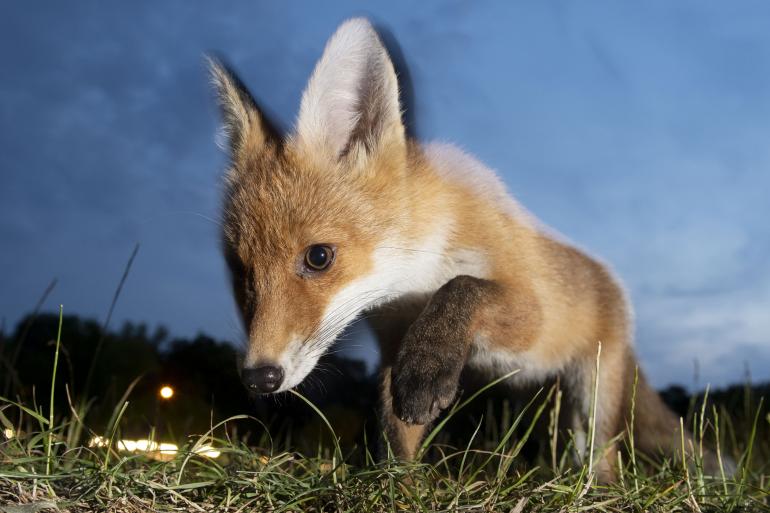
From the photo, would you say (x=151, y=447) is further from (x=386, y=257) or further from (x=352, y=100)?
(x=352, y=100)

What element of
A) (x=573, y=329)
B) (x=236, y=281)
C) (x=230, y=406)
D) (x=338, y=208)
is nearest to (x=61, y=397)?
(x=230, y=406)

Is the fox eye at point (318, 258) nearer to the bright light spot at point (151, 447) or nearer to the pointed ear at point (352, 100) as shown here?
the pointed ear at point (352, 100)

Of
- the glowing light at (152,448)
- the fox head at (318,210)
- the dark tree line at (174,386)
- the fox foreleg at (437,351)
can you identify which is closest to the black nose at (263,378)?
the fox head at (318,210)

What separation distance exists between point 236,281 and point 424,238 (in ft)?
2.77

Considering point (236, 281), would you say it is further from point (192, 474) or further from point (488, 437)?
point (488, 437)

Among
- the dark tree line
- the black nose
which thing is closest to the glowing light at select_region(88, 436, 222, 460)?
the black nose

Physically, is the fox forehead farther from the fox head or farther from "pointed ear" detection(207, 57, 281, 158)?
"pointed ear" detection(207, 57, 281, 158)

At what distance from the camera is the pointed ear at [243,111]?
366 cm

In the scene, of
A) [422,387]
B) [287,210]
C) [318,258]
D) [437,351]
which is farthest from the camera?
[287,210]

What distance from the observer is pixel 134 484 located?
2498mm

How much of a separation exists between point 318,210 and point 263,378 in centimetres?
Answer: 77

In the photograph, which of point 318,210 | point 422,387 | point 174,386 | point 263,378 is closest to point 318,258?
point 318,210

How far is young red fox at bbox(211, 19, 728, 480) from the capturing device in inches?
115

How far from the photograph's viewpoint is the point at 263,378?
2805mm
